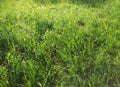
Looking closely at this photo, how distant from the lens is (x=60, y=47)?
9.48ft

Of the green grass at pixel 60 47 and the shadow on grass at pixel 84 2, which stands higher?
the shadow on grass at pixel 84 2

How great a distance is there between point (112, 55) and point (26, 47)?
1050mm

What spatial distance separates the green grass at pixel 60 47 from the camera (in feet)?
7.95

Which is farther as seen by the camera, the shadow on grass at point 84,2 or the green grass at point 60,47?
the shadow on grass at point 84,2

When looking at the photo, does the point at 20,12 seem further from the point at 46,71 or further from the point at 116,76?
the point at 116,76

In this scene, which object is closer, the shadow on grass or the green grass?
the green grass

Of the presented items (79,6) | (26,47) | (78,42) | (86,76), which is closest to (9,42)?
(26,47)

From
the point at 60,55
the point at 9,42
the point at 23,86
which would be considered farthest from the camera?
the point at 9,42

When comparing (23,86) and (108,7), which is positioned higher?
(108,7)

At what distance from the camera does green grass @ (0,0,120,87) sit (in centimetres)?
242

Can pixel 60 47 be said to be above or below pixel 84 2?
below

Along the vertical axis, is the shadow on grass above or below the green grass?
above

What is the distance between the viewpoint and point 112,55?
283 centimetres

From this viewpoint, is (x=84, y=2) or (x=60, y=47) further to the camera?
(x=84, y=2)
